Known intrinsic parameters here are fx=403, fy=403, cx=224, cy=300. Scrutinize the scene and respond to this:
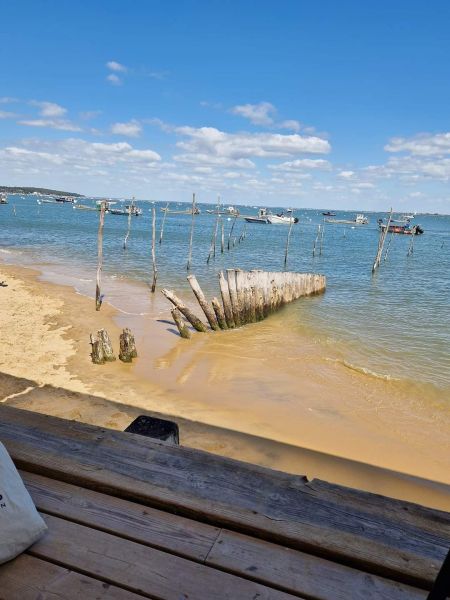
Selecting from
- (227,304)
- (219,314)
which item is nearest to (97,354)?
(219,314)

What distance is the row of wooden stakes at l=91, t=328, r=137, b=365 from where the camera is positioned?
32.2 ft

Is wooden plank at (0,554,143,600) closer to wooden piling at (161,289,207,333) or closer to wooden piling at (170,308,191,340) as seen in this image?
wooden piling at (170,308,191,340)

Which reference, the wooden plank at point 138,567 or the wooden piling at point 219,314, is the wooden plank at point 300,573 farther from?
the wooden piling at point 219,314

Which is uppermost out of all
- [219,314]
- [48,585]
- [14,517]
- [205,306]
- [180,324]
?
[14,517]

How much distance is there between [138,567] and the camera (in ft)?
5.32

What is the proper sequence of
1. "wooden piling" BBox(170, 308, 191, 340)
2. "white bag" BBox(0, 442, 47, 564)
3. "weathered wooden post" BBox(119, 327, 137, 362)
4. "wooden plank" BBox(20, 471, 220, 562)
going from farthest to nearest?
"wooden piling" BBox(170, 308, 191, 340) < "weathered wooden post" BBox(119, 327, 137, 362) < "wooden plank" BBox(20, 471, 220, 562) < "white bag" BBox(0, 442, 47, 564)

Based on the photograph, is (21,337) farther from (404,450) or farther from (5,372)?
(404,450)

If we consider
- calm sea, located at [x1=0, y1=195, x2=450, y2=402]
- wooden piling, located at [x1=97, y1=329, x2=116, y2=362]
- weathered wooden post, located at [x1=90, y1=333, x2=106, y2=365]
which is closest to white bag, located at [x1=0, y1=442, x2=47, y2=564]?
weathered wooden post, located at [x1=90, y1=333, x2=106, y2=365]

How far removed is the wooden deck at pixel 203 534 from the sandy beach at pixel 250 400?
4390mm

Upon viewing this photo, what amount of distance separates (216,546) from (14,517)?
85 cm

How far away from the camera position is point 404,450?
23.1 feet

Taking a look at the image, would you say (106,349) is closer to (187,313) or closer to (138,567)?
(187,313)

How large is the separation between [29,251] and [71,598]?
114ft

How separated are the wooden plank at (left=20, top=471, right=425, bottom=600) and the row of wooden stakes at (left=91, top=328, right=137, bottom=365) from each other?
26.2 ft
